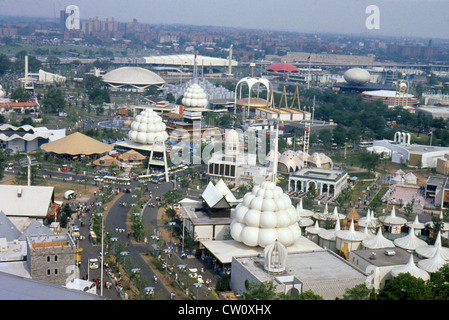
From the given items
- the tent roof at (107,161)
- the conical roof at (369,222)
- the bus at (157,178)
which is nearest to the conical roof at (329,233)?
the conical roof at (369,222)

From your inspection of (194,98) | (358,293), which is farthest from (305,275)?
(194,98)

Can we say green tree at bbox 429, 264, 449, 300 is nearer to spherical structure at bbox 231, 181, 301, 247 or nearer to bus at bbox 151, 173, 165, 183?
spherical structure at bbox 231, 181, 301, 247

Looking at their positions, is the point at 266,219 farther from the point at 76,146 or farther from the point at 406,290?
the point at 76,146

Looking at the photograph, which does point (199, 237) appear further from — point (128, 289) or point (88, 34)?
point (88, 34)

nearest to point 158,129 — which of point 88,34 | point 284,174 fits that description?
point 284,174
